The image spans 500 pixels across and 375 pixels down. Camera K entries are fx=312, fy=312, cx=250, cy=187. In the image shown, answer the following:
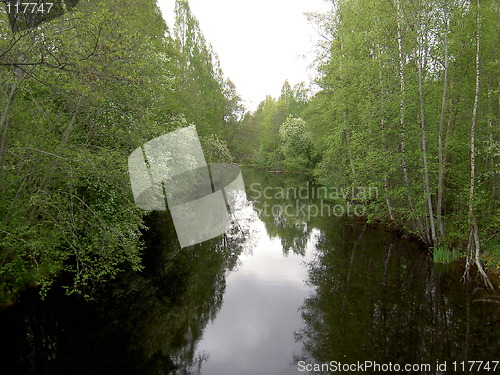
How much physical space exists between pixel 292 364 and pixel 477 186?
7722mm

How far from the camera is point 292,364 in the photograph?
6.38 m

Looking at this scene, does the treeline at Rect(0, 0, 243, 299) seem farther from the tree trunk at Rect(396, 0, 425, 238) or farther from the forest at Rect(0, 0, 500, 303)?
the tree trunk at Rect(396, 0, 425, 238)

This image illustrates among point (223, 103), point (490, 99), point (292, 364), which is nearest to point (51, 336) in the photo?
point (292, 364)

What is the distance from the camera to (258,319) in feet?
26.5

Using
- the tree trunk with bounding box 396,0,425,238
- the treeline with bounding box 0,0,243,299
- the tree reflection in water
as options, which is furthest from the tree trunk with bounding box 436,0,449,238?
the treeline with bounding box 0,0,243,299

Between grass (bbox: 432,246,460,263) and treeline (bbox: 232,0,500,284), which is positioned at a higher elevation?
treeline (bbox: 232,0,500,284)

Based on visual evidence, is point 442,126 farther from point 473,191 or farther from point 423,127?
point 473,191

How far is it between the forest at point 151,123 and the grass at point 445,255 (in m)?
0.12

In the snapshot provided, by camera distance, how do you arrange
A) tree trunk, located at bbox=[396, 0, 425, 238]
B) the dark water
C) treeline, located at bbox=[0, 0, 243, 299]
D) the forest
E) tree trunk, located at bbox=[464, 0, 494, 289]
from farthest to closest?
tree trunk, located at bbox=[396, 0, 425, 238] < tree trunk, located at bbox=[464, 0, 494, 289] < the dark water < the forest < treeline, located at bbox=[0, 0, 243, 299]

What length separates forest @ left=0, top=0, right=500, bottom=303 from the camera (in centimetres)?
551

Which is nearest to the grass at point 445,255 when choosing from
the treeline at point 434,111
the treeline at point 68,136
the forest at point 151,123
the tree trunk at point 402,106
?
the forest at point 151,123

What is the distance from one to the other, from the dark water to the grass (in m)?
0.44

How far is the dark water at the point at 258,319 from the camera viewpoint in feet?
20.8

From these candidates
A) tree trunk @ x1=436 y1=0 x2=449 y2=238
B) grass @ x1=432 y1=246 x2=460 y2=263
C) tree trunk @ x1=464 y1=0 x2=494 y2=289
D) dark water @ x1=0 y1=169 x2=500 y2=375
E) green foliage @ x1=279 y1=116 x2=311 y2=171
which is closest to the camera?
dark water @ x1=0 y1=169 x2=500 y2=375
